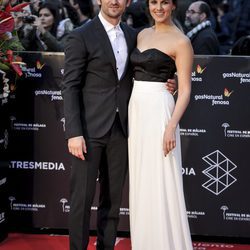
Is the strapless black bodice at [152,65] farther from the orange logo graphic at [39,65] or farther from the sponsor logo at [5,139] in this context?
the sponsor logo at [5,139]

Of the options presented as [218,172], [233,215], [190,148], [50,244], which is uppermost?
[190,148]

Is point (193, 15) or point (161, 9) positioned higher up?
point (161, 9)

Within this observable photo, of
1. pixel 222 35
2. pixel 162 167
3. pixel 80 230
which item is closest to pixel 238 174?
pixel 162 167

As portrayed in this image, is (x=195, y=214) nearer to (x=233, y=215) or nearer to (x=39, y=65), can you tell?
(x=233, y=215)

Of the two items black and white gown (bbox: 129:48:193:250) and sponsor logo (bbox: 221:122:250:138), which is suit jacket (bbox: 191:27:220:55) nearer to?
sponsor logo (bbox: 221:122:250:138)

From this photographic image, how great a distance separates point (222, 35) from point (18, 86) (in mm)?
5521

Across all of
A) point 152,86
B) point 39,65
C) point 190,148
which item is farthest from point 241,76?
point 39,65

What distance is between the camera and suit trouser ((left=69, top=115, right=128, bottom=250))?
398 cm

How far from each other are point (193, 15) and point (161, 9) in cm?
306

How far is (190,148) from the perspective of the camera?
5012 mm

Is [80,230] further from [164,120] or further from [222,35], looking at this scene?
[222,35]

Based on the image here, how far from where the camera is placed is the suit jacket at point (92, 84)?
12.6 feet

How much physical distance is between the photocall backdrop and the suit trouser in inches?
37.4

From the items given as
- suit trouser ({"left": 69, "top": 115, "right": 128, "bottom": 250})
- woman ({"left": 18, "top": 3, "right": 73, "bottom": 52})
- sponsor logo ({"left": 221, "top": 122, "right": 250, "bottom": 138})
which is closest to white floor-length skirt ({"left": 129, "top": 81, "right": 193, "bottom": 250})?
suit trouser ({"left": 69, "top": 115, "right": 128, "bottom": 250})
